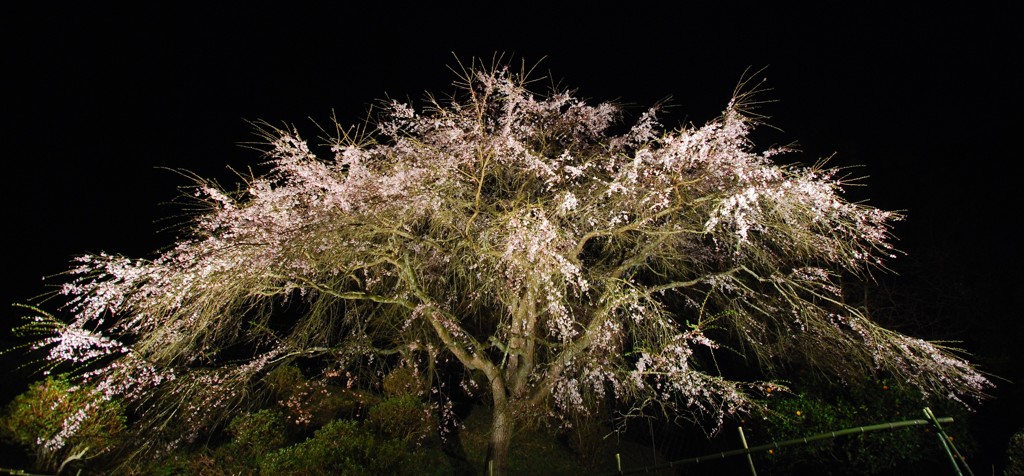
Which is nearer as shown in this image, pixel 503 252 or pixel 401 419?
pixel 503 252

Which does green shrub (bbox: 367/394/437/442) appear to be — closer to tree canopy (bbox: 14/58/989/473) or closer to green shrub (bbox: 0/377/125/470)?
tree canopy (bbox: 14/58/989/473)

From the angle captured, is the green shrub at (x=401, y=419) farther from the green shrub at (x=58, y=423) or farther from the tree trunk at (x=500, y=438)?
the green shrub at (x=58, y=423)

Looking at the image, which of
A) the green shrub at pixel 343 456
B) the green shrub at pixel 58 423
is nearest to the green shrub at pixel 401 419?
the green shrub at pixel 343 456

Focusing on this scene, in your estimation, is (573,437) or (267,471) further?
(573,437)

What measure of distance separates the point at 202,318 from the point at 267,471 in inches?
64.7

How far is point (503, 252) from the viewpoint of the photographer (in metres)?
5.14

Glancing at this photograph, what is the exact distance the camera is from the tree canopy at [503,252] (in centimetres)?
494

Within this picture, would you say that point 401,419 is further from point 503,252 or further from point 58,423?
point 58,423

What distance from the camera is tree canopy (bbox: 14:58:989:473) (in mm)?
4938

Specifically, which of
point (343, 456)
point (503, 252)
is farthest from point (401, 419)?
point (503, 252)

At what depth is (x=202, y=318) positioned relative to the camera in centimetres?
482

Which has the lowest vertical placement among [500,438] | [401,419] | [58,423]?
[58,423]

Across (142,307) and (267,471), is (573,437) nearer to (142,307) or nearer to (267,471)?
(267,471)

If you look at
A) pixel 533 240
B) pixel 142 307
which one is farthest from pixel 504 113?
pixel 142 307
